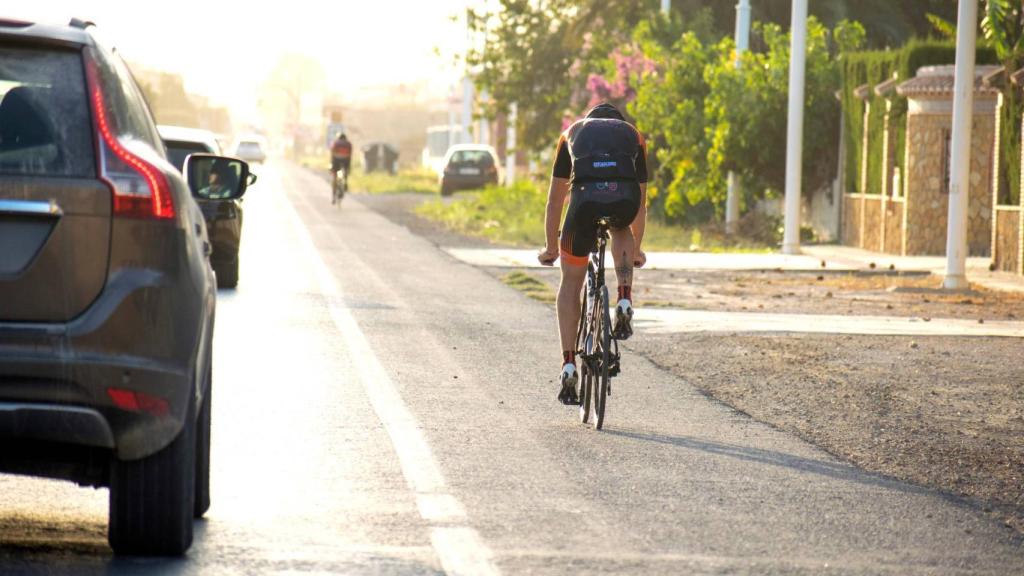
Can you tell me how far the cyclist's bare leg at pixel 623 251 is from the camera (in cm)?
1009

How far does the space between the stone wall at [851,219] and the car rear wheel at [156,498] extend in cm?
2649

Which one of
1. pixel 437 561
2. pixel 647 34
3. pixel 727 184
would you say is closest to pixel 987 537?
pixel 437 561

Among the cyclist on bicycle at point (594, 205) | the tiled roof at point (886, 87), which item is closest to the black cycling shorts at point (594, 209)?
the cyclist on bicycle at point (594, 205)

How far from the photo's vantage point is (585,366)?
33.4 ft

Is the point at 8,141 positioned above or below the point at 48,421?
above

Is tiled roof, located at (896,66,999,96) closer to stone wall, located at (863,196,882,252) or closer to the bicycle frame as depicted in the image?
stone wall, located at (863,196,882,252)

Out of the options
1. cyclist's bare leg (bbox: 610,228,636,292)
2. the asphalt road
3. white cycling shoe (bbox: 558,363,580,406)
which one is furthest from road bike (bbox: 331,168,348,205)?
cyclist's bare leg (bbox: 610,228,636,292)

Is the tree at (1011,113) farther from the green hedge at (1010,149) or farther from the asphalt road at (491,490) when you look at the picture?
the asphalt road at (491,490)

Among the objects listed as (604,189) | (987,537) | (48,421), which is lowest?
(987,537)

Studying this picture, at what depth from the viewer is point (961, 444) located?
Result: 393 inches

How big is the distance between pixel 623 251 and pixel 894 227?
20.3m

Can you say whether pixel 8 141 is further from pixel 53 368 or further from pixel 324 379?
pixel 324 379

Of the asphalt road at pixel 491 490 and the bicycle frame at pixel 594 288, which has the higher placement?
the bicycle frame at pixel 594 288

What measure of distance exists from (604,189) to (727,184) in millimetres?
25532
